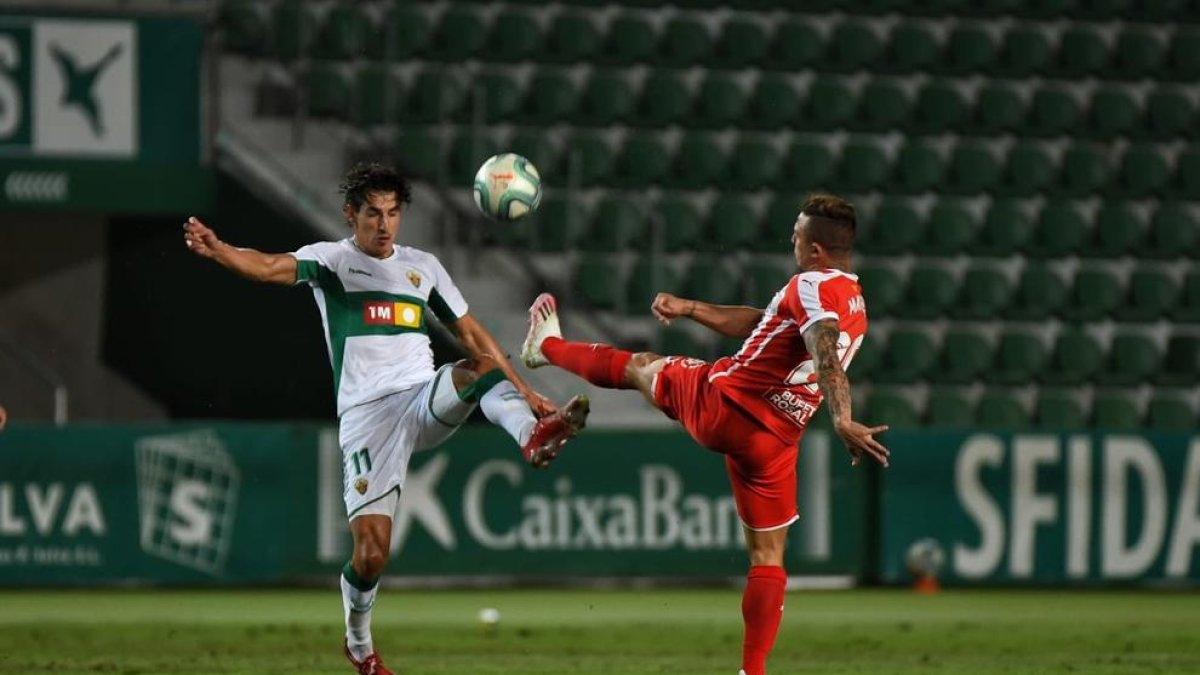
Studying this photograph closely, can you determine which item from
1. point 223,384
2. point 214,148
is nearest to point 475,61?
point 214,148

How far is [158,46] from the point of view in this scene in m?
17.7

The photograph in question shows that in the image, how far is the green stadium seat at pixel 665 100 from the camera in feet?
62.7

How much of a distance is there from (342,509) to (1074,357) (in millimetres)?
7655

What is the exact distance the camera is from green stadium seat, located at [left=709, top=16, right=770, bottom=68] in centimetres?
1972

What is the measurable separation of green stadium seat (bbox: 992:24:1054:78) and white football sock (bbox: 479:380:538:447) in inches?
509

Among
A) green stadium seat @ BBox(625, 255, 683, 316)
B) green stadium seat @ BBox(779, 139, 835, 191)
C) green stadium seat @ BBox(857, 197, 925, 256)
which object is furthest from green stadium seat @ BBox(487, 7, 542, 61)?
green stadium seat @ BBox(857, 197, 925, 256)

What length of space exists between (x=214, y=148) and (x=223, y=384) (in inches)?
93.5

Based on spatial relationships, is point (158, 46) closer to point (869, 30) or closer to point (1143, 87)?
point (869, 30)

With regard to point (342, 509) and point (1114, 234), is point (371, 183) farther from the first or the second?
point (1114, 234)

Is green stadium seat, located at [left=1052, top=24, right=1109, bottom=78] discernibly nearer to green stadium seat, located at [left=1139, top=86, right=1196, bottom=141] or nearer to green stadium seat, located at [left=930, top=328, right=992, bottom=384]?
green stadium seat, located at [left=1139, top=86, right=1196, bottom=141]

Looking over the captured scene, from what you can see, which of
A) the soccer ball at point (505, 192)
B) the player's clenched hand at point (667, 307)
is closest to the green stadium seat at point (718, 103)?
the soccer ball at point (505, 192)

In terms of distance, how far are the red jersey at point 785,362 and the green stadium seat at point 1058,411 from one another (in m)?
9.99

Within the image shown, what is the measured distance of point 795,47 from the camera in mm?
19859

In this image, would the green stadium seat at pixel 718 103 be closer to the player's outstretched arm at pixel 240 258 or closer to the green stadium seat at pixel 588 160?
the green stadium seat at pixel 588 160
